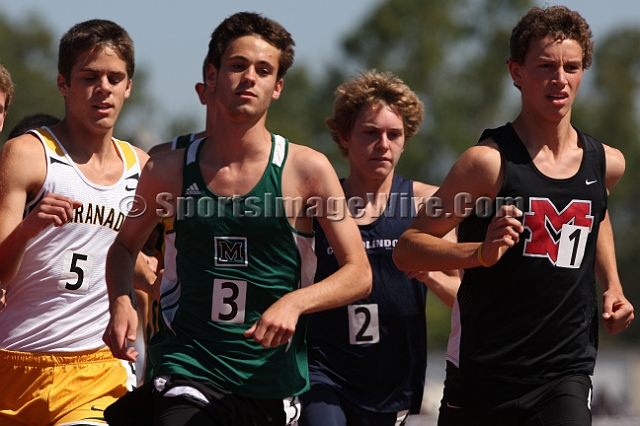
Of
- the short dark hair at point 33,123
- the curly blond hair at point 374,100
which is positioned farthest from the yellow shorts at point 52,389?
the curly blond hair at point 374,100

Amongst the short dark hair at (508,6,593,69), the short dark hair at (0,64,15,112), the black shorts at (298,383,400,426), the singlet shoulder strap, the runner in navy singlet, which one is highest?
the short dark hair at (508,6,593,69)

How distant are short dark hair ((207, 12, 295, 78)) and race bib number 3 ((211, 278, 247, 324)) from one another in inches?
45.0

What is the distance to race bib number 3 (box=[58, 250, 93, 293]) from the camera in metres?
5.71

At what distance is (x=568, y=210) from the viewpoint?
5293 millimetres

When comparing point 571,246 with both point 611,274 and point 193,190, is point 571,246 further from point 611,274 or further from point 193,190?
point 193,190

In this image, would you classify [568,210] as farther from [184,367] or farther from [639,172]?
[639,172]

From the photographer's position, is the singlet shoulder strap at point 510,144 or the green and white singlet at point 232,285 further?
the singlet shoulder strap at point 510,144

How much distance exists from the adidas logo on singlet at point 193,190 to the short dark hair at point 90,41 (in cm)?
138

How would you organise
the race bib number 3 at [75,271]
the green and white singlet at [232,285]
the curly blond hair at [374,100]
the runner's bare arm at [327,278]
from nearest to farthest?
the runner's bare arm at [327,278], the green and white singlet at [232,285], the race bib number 3 at [75,271], the curly blond hair at [374,100]

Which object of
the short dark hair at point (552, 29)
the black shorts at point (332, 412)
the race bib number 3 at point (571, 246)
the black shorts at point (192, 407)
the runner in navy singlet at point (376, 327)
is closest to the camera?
the black shorts at point (192, 407)

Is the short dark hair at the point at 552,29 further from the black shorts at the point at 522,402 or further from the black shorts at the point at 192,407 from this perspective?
the black shorts at the point at 192,407

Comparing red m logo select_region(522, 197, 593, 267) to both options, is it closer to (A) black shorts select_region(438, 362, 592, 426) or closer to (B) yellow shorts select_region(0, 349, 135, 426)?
(A) black shorts select_region(438, 362, 592, 426)

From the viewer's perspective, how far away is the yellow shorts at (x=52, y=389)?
18.2 ft

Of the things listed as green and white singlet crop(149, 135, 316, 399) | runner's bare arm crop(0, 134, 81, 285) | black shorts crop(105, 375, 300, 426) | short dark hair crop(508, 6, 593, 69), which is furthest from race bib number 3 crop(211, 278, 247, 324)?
short dark hair crop(508, 6, 593, 69)
